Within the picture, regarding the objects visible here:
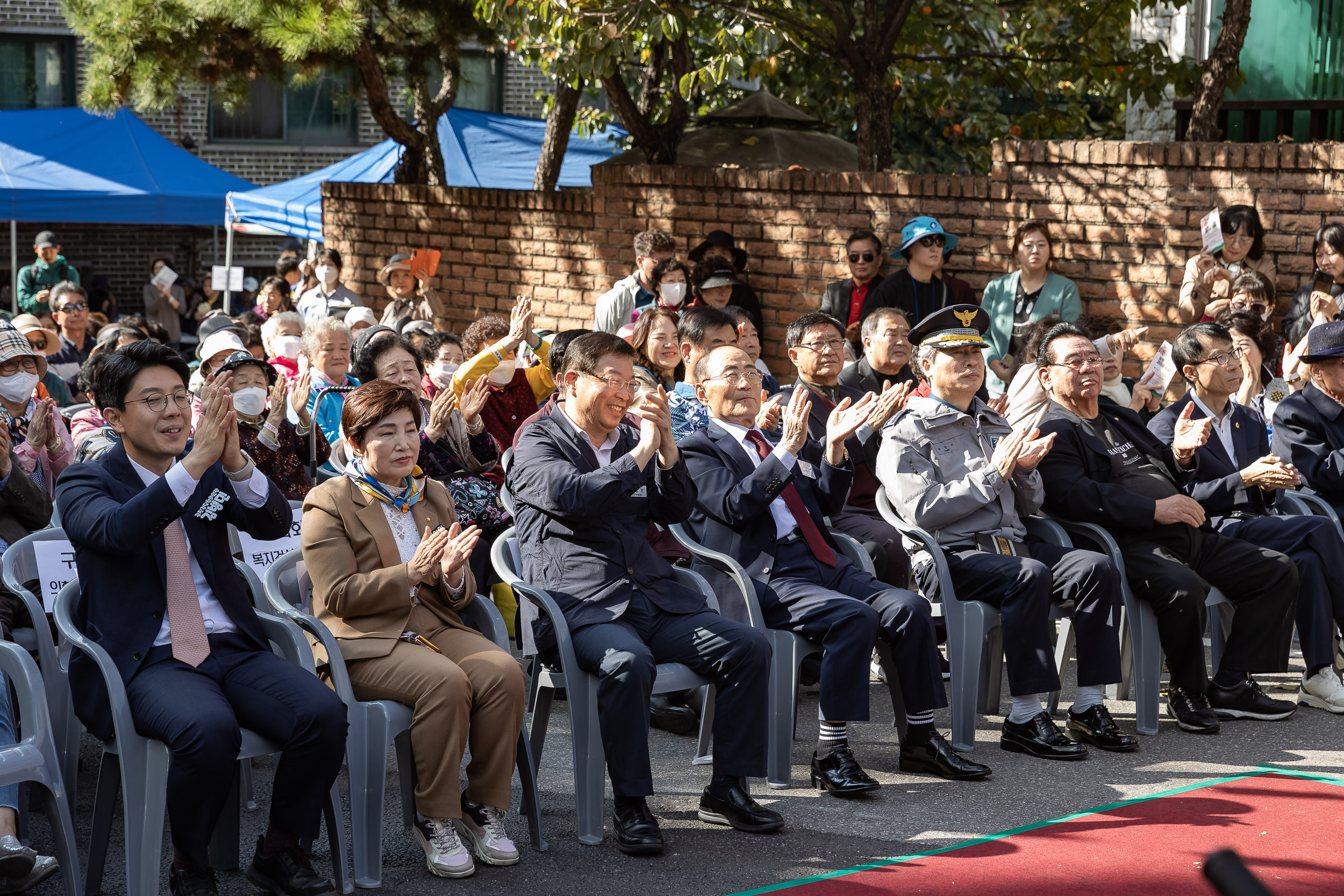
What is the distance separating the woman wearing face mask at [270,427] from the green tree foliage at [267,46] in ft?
17.6

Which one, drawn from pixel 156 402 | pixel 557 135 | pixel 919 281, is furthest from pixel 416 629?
pixel 557 135

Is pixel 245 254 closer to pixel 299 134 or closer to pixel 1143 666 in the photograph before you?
pixel 299 134

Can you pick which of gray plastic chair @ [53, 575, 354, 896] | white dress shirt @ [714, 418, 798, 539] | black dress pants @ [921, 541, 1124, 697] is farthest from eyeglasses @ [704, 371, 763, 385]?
gray plastic chair @ [53, 575, 354, 896]

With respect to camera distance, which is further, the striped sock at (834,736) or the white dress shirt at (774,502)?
the white dress shirt at (774,502)

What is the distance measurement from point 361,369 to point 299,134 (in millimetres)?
18187

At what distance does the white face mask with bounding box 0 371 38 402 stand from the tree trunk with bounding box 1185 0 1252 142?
23.5 feet

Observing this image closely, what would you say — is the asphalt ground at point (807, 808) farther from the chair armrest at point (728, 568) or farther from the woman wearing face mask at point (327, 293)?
the woman wearing face mask at point (327, 293)

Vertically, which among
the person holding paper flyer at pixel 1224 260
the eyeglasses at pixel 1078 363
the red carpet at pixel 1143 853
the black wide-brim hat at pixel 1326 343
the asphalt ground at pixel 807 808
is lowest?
the asphalt ground at pixel 807 808

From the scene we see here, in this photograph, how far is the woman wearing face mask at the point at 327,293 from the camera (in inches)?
463

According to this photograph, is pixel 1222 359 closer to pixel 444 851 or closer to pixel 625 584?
pixel 625 584

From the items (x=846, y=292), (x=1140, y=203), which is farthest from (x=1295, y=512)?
(x=846, y=292)

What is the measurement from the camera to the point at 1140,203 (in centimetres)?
904

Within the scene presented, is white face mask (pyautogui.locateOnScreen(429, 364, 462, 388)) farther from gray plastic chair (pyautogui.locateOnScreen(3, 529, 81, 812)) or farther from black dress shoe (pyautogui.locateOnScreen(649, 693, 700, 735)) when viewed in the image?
gray plastic chair (pyautogui.locateOnScreen(3, 529, 81, 812))

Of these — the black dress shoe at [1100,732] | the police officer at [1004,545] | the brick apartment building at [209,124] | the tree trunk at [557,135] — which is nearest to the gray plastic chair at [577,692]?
the police officer at [1004,545]
